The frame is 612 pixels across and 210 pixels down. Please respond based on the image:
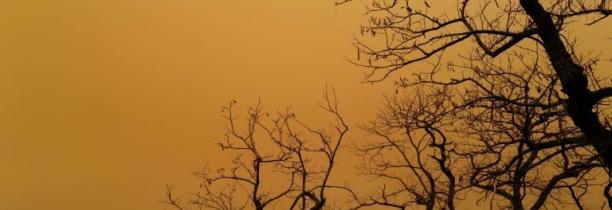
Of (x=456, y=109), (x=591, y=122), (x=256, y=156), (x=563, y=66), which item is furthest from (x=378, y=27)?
(x=256, y=156)

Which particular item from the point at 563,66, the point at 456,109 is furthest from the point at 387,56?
the point at 563,66

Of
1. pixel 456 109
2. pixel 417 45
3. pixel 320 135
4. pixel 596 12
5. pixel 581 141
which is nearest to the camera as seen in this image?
pixel 581 141

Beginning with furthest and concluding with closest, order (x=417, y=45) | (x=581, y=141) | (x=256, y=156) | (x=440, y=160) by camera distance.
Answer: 1. (x=440, y=160)
2. (x=256, y=156)
3. (x=417, y=45)
4. (x=581, y=141)

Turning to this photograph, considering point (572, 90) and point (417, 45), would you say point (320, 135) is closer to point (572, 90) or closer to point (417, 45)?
point (417, 45)

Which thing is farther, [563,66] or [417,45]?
[417,45]

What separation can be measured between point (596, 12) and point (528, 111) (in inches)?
55.7

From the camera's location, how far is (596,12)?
17.3 ft

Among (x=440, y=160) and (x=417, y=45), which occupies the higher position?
(x=440, y=160)

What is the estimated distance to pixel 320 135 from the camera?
1019 cm

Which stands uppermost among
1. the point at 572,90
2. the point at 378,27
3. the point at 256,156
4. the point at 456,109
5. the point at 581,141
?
the point at 256,156

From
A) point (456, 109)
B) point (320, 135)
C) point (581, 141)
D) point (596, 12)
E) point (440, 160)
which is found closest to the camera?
point (581, 141)

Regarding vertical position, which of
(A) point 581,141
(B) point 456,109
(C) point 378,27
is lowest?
(A) point 581,141

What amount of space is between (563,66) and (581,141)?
69 cm

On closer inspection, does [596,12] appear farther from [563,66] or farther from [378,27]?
A: [378,27]
